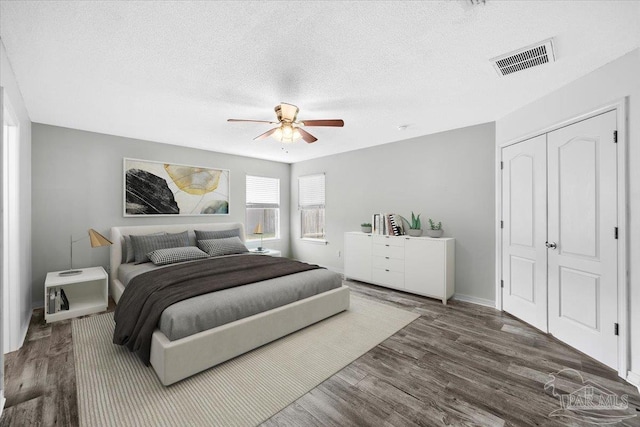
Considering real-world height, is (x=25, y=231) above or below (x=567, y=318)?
above

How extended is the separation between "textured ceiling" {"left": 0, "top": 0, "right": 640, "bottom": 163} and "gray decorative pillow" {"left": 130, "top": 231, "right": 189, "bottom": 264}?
5.45 feet

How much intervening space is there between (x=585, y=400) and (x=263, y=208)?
5.35m

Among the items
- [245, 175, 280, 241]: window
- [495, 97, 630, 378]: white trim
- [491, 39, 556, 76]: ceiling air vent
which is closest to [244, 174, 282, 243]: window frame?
[245, 175, 280, 241]: window

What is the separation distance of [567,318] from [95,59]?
4667 millimetres

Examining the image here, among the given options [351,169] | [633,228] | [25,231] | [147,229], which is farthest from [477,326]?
[25,231]

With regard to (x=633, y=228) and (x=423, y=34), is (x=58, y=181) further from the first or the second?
(x=633, y=228)

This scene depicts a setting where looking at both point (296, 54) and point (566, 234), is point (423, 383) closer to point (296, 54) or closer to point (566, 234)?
point (566, 234)

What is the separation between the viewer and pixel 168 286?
258 centimetres

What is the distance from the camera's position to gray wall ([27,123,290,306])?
3572mm

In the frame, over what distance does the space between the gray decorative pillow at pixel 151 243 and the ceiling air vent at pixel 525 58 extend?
4.37m

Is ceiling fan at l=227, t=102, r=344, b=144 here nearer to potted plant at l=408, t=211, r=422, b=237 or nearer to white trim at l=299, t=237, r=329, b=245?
potted plant at l=408, t=211, r=422, b=237

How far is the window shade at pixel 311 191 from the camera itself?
19.4 feet

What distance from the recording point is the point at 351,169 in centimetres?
533

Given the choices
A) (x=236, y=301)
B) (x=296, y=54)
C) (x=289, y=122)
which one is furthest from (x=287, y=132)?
(x=236, y=301)
